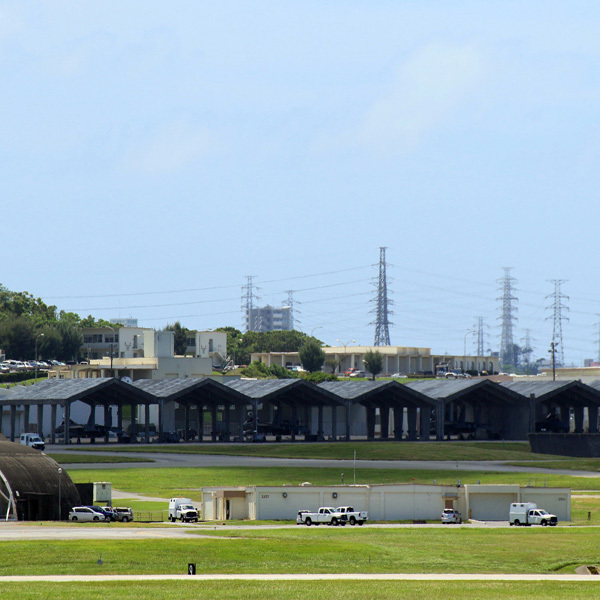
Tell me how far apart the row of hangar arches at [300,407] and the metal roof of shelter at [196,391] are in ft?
0.38

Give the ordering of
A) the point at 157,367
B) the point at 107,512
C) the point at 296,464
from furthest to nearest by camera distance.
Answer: the point at 157,367 → the point at 296,464 → the point at 107,512

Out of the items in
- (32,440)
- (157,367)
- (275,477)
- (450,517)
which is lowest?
(450,517)

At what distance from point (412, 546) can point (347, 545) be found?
9.92 feet

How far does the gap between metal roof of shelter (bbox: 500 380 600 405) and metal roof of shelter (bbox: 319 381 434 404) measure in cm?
1297

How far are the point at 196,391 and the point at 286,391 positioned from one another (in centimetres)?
963

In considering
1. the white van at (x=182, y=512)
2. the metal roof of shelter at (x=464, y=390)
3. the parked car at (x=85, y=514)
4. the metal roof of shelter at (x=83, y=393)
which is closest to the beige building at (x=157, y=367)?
the metal roof of shelter at (x=83, y=393)

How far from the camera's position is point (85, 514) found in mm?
62156

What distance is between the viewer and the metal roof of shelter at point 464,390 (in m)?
132

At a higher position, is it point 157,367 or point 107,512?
point 157,367

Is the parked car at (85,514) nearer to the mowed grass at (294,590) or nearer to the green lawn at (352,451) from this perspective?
the mowed grass at (294,590)

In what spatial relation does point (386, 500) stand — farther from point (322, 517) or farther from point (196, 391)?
point (196, 391)

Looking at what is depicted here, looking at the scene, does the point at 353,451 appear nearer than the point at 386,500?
No

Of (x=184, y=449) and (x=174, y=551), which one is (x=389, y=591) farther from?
(x=184, y=449)

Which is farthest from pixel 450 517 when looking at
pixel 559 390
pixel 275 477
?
pixel 559 390
